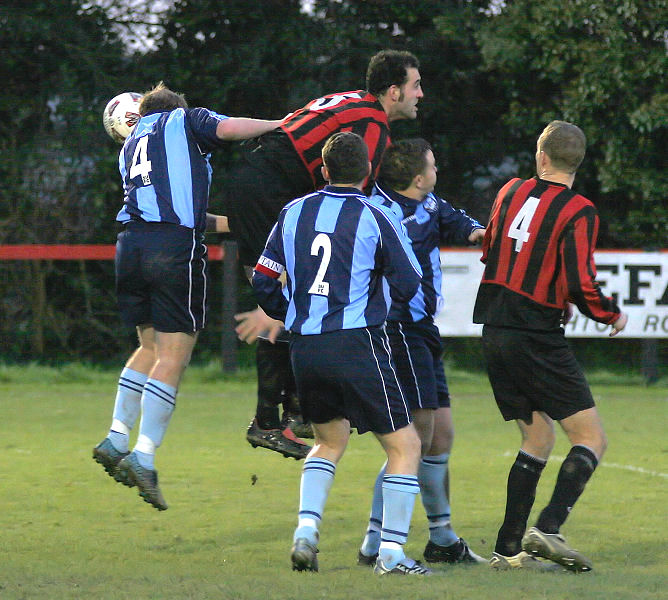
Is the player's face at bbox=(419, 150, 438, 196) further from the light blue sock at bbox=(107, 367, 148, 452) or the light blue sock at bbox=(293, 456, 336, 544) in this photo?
the light blue sock at bbox=(107, 367, 148, 452)

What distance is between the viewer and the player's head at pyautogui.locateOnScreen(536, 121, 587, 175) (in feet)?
17.7

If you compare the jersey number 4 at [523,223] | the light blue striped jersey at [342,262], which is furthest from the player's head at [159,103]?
the jersey number 4 at [523,223]

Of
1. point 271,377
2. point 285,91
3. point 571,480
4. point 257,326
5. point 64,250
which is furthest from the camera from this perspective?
point 285,91

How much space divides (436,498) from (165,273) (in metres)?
1.77

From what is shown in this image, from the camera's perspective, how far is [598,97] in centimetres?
1547

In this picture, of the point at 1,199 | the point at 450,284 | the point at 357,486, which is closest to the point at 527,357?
the point at 357,486

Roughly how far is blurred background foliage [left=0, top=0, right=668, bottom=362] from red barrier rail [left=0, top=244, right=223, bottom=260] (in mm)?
982

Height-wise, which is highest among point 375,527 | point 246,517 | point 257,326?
point 257,326

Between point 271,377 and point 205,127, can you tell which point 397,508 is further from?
point 205,127

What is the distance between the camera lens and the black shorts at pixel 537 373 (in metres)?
5.33

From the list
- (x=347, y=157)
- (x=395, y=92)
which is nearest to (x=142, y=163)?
(x=395, y=92)

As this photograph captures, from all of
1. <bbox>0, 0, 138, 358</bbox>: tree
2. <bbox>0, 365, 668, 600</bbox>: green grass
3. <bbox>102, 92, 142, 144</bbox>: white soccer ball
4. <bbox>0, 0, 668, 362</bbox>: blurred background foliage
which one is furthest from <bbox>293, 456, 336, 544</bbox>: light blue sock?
<bbox>0, 0, 138, 358</bbox>: tree

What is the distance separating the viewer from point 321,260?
16.9 feet

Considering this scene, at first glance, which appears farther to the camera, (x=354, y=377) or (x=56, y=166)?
(x=56, y=166)
